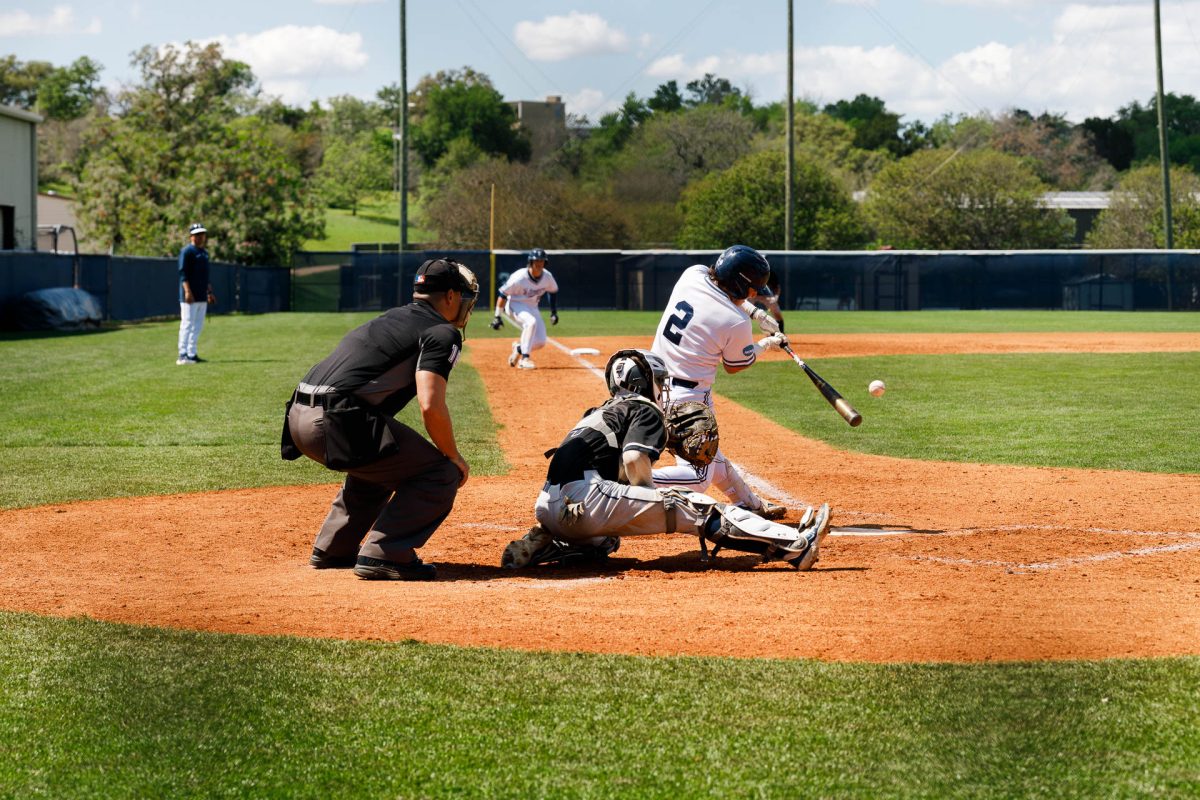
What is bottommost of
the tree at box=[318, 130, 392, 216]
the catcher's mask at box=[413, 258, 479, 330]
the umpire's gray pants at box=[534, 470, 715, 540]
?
the umpire's gray pants at box=[534, 470, 715, 540]

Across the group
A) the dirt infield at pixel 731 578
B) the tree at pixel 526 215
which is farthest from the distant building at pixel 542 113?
the dirt infield at pixel 731 578

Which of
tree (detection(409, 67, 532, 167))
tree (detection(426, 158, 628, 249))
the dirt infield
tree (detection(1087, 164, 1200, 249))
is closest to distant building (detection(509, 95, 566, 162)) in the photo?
tree (detection(409, 67, 532, 167))

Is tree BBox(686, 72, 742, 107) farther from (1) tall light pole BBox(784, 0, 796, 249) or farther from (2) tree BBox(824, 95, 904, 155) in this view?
(1) tall light pole BBox(784, 0, 796, 249)

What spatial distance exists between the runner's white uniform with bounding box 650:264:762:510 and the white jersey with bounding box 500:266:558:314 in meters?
12.3

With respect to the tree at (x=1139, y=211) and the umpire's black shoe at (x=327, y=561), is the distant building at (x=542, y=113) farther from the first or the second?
the umpire's black shoe at (x=327, y=561)

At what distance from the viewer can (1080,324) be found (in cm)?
3497

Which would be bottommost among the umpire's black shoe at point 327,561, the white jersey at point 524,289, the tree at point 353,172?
the umpire's black shoe at point 327,561

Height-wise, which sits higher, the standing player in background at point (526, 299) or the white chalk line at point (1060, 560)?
the standing player in background at point (526, 299)

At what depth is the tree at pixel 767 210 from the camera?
2324 inches

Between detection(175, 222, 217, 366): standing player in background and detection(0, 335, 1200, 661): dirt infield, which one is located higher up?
detection(175, 222, 217, 366): standing player in background

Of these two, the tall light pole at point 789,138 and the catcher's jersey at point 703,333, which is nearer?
the catcher's jersey at point 703,333

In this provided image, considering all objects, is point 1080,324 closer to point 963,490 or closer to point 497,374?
point 497,374

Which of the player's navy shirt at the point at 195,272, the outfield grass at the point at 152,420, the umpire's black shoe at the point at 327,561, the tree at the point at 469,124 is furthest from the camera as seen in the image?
the tree at the point at 469,124

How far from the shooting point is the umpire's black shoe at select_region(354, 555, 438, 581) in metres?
6.61
